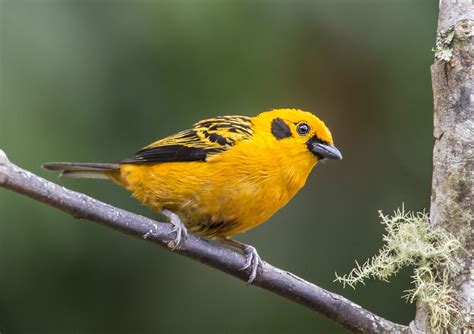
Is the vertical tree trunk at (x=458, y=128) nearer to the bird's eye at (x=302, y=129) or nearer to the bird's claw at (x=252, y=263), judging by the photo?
the bird's claw at (x=252, y=263)

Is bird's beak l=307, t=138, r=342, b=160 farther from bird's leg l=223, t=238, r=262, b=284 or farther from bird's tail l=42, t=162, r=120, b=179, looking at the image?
bird's tail l=42, t=162, r=120, b=179

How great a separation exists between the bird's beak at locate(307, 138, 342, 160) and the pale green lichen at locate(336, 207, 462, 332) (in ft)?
3.77

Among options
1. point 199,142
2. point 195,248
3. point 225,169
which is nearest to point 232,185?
point 225,169

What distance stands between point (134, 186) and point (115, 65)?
Result: 70 cm

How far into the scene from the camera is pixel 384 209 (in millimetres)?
4781

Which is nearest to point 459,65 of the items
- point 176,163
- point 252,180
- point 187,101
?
point 252,180

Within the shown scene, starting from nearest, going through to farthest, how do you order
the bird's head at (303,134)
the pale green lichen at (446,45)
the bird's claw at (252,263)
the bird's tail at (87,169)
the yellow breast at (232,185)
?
the pale green lichen at (446,45)
the bird's claw at (252,263)
the yellow breast at (232,185)
the bird's tail at (87,169)
the bird's head at (303,134)

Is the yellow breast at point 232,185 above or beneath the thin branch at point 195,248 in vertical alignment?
above

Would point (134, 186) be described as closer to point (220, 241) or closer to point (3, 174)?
point (220, 241)

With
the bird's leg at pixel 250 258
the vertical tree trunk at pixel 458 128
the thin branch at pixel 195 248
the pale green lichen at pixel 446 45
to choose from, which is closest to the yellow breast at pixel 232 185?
the bird's leg at pixel 250 258

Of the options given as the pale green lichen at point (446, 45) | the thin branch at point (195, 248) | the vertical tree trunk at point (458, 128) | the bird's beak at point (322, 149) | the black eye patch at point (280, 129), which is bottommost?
the thin branch at point (195, 248)

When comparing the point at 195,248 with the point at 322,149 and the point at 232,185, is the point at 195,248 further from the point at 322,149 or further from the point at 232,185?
the point at 322,149

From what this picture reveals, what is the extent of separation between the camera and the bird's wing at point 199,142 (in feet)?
13.9

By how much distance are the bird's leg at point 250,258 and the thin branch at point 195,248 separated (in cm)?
3
